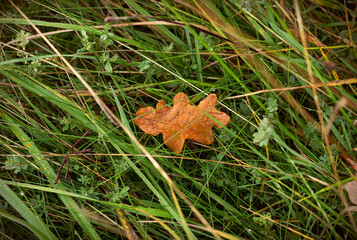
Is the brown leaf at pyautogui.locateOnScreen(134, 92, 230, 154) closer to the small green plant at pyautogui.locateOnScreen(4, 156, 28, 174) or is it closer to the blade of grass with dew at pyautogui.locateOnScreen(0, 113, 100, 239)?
the blade of grass with dew at pyautogui.locateOnScreen(0, 113, 100, 239)

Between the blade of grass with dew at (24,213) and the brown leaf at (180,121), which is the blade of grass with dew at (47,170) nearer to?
the blade of grass with dew at (24,213)

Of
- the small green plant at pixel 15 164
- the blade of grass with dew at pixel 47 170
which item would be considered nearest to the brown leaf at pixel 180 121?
the blade of grass with dew at pixel 47 170

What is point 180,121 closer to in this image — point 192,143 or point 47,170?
point 192,143

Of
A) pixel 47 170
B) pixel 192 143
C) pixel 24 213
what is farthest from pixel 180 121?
pixel 24 213

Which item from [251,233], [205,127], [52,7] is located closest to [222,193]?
[251,233]

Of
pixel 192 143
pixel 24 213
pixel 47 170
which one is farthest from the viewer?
pixel 192 143

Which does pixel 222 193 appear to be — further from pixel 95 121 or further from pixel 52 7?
pixel 52 7
